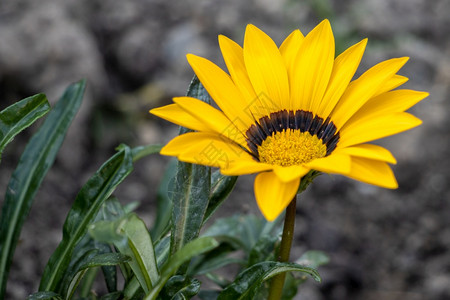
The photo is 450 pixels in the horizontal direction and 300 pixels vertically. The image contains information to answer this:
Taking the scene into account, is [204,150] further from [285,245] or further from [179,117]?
[285,245]

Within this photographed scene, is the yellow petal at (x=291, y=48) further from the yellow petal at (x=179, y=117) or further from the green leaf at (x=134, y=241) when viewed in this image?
the green leaf at (x=134, y=241)

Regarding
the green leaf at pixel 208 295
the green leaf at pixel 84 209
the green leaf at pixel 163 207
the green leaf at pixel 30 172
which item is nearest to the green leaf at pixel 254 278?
the green leaf at pixel 208 295

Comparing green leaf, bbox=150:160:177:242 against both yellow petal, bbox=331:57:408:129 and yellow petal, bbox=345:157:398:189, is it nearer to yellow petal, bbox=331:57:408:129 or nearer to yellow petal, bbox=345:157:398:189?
yellow petal, bbox=331:57:408:129

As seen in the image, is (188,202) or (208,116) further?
(188,202)

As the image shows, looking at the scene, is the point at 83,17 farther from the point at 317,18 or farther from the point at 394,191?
the point at 394,191

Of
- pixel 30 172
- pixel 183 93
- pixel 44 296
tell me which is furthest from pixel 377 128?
pixel 183 93

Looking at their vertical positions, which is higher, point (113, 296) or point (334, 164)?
point (334, 164)

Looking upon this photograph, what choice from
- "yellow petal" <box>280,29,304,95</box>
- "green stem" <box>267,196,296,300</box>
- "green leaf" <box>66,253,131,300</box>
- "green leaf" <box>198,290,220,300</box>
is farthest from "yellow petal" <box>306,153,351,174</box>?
"green leaf" <box>198,290,220,300</box>

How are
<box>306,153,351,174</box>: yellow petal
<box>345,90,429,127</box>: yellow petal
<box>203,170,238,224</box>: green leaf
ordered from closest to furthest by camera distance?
<box>306,153,351,174</box>: yellow petal < <box>345,90,429,127</box>: yellow petal < <box>203,170,238,224</box>: green leaf
